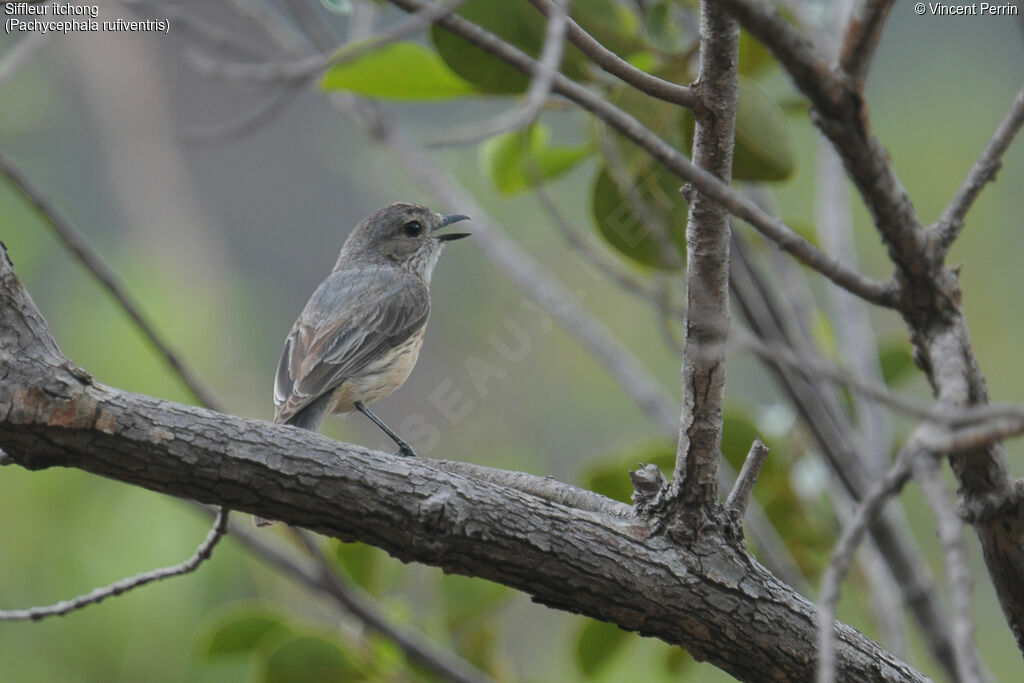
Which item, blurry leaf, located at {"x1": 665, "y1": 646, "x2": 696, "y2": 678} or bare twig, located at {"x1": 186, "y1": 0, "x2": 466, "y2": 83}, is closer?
bare twig, located at {"x1": 186, "y1": 0, "x2": 466, "y2": 83}

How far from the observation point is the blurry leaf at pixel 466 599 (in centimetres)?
284

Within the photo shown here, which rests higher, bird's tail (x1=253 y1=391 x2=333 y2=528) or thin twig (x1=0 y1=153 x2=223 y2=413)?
bird's tail (x1=253 y1=391 x2=333 y2=528)

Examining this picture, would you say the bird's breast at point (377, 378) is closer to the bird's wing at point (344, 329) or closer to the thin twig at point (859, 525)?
the bird's wing at point (344, 329)

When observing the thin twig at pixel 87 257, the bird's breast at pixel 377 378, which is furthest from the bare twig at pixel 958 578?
the bird's breast at pixel 377 378

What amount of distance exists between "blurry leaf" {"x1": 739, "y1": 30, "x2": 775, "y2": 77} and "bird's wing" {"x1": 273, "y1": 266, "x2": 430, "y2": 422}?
53.3 inches

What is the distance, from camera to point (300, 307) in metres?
8.55

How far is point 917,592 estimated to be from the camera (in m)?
2.57

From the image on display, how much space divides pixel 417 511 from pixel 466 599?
4.02 ft

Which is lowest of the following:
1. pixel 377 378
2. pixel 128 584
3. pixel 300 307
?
pixel 128 584

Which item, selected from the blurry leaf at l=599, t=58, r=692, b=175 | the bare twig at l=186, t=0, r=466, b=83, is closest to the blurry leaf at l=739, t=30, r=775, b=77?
the blurry leaf at l=599, t=58, r=692, b=175

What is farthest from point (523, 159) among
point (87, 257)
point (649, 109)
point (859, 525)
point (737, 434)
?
point (859, 525)

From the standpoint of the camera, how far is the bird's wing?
9.64 ft

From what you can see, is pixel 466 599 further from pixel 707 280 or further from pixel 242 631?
pixel 707 280

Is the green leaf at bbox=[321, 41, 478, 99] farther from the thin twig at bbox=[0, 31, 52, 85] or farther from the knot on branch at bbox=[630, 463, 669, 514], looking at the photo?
the knot on branch at bbox=[630, 463, 669, 514]
